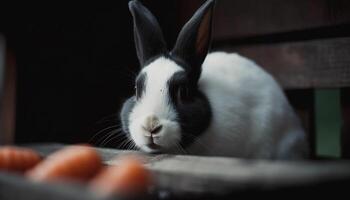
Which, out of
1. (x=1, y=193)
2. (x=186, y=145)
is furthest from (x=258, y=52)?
(x=1, y=193)

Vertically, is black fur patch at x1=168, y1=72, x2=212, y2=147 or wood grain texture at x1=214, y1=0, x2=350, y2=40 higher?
wood grain texture at x1=214, y1=0, x2=350, y2=40

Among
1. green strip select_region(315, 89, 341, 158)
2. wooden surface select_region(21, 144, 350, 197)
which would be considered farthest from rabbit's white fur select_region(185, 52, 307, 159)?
green strip select_region(315, 89, 341, 158)

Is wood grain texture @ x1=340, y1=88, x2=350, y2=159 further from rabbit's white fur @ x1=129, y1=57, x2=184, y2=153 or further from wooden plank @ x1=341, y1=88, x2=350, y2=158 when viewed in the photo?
rabbit's white fur @ x1=129, y1=57, x2=184, y2=153

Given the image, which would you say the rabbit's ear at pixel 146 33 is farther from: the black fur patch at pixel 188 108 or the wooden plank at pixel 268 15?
the wooden plank at pixel 268 15

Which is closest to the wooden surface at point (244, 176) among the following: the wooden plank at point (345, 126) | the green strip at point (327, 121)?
the wooden plank at point (345, 126)

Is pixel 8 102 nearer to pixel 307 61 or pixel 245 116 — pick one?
pixel 245 116

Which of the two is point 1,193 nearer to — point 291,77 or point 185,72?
point 185,72
